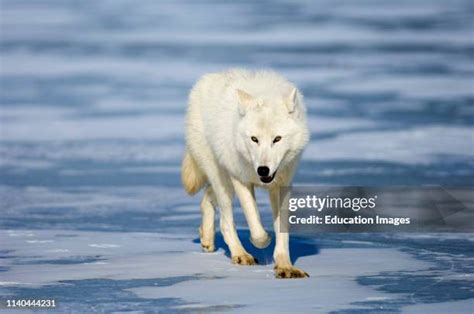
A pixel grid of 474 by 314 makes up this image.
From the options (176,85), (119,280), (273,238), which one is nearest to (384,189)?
(273,238)

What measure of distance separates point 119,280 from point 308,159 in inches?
226

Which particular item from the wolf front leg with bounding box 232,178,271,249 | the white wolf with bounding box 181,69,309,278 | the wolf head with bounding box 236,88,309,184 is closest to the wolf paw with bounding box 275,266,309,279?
the white wolf with bounding box 181,69,309,278

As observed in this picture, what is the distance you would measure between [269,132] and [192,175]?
1.64m

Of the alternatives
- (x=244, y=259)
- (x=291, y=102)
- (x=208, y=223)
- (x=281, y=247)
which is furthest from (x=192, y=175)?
(x=291, y=102)

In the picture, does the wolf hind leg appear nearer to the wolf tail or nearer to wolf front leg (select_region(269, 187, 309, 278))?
the wolf tail

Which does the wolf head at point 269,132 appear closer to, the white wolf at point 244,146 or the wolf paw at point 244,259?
the white wolf at point 244,146

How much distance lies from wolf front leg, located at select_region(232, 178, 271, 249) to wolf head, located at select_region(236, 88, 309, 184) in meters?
0.34

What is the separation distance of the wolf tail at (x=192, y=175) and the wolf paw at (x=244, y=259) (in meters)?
0.89

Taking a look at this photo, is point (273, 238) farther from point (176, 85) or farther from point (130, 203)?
point (176, 85)

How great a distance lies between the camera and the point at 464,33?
2364 cm

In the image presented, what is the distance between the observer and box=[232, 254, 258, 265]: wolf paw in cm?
756

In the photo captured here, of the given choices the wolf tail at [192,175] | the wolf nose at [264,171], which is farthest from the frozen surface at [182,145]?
the wolf nose at [264,171]

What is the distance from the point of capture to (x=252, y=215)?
23.8ft

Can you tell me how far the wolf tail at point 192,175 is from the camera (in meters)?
8.33
